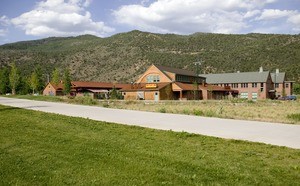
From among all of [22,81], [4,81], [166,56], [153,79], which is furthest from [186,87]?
[166,56]

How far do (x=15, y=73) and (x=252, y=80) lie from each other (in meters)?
62.2

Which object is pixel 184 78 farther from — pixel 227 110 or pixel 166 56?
pixel 166 56

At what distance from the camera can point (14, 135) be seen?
38.5 ft

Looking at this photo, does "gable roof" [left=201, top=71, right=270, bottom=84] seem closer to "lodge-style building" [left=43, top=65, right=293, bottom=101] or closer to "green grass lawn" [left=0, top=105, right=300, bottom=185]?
"lodge-style building" [left=43, top=65, right=293, bottom=101]

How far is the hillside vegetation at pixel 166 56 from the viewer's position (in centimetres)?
10569

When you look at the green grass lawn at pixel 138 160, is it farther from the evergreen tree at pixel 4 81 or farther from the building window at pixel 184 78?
the evergreen tree at pixel 4 81

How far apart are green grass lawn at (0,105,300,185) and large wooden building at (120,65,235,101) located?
4510 centimetres

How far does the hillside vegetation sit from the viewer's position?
106 meters

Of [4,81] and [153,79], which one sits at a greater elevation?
[4,81]

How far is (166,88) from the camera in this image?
2291 inches

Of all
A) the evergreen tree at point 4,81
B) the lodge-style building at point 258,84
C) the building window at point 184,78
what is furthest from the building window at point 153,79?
the evergreen tree at point 4,81

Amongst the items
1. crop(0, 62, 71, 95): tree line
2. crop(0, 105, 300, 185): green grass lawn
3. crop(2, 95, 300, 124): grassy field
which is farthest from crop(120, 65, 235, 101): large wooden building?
crop(0, 105, 300, 185): green grass lawn

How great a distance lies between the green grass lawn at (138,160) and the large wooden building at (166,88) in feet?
148

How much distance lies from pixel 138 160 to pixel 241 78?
76.4m
